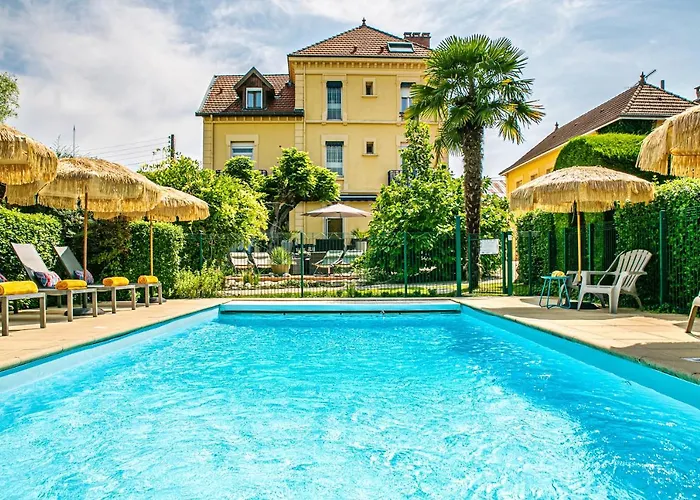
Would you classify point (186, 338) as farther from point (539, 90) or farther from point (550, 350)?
point (539, 90)

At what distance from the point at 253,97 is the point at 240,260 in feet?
44.2

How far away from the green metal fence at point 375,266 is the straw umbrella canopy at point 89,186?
13.1 ft

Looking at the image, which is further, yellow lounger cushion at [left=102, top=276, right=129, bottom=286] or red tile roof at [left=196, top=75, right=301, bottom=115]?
red tile roof at [left=196, top=75, right=301, bottom=115]

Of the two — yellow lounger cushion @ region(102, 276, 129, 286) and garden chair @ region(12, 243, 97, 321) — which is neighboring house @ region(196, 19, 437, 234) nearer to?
yellow lounger cushion @ region(102, 276, 129, 286)

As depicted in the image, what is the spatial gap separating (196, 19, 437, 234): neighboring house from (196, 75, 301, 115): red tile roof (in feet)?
0.16

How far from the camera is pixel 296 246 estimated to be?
722 inches

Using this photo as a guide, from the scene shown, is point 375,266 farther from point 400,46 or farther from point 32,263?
point 400,46

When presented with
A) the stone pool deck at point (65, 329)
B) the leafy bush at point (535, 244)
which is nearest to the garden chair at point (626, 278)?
the leafy bush at point (535, 244)

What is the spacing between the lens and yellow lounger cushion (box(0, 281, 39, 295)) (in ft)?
20.9

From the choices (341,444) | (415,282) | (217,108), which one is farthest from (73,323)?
(217,108)

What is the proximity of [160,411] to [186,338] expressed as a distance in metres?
3.94

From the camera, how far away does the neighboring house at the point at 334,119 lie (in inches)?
1043

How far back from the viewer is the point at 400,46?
27297mm

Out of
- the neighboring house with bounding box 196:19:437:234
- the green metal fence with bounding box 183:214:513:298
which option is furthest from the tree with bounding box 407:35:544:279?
the neighboring house with bounding box 196:19:437:234
